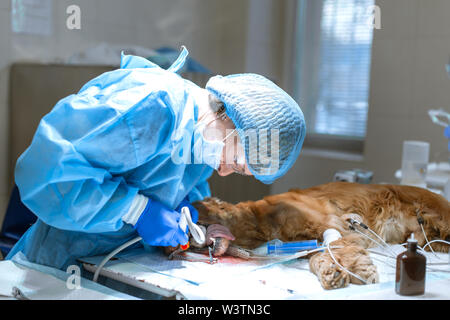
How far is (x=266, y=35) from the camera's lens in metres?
3.24

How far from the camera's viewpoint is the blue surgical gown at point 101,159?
4.34 feet

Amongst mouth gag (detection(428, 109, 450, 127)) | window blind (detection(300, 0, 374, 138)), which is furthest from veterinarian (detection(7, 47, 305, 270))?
mouth gag (detection(428, 109, 450, 127))

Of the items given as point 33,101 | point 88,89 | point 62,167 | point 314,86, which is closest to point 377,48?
point 314,86

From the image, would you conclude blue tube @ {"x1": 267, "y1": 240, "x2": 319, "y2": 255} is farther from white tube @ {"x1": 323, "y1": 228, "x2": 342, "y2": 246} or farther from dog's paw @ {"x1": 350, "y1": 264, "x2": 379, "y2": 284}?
dog's paw @ {"x1": 350, "y1": 264, "x2": 379, "y2": 284}

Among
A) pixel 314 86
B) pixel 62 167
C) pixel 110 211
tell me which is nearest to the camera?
pixel 62 167

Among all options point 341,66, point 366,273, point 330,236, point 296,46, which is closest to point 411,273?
point 366,273

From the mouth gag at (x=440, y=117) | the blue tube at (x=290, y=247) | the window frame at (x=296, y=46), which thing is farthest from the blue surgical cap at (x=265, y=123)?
the mouth gag at (x=440, y=117)

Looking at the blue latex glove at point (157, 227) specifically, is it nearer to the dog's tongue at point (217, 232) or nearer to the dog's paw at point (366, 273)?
the dog's tongue at point (217, 232)

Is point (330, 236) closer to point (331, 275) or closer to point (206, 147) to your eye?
point (331, 275)

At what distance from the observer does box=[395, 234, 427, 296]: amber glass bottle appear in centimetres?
121

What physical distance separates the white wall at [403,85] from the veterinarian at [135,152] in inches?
61.1

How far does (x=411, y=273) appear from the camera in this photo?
121 cm

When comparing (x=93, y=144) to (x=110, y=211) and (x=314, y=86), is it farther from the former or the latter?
(x=314, y=86)
